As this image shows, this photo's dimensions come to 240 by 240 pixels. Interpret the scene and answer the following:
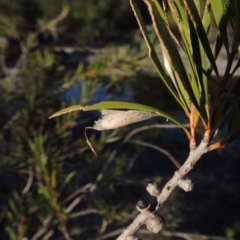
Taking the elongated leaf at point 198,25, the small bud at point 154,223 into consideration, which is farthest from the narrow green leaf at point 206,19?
the small bud at point 154,223

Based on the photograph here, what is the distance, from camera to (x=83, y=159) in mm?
1354

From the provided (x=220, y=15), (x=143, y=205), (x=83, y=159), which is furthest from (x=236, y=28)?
(x=83, y=159)

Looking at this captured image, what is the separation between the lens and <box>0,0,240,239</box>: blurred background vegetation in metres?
0.83

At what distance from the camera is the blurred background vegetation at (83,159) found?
826 millimetres

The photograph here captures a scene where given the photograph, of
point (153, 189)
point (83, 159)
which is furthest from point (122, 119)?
point (83, 159)

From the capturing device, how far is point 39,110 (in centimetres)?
97

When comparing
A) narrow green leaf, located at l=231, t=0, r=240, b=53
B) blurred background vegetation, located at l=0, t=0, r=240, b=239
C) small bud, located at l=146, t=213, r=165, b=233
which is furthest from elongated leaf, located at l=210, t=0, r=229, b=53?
blurred background vegetation, located at l=0, t=0, r=240, b=239

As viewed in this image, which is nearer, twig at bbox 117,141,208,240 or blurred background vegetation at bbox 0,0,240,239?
twig at bbox 117,141,208,240

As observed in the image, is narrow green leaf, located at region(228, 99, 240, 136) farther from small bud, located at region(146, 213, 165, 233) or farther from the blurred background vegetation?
the blurred background vegetation

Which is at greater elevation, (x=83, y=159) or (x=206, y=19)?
(x=206, y=19)

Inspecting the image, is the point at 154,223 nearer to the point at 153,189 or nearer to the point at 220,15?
the point at 153,189

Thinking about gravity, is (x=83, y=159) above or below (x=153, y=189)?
below

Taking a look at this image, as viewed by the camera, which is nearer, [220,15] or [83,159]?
[220,15]

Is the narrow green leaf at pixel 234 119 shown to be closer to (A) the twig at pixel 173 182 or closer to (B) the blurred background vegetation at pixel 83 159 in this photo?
(A) the twig at pixel 173 182
